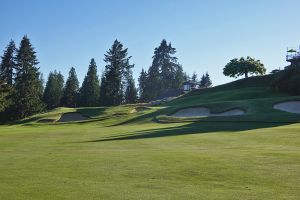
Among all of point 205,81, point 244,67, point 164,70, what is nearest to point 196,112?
point 244,67

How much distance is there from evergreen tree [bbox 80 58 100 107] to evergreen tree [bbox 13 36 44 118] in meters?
21.8

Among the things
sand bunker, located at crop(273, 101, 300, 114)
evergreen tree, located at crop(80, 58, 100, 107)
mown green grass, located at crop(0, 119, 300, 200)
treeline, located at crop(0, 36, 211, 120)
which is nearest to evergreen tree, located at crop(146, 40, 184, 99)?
treeline, located at crop(0, 36, 211, 120)

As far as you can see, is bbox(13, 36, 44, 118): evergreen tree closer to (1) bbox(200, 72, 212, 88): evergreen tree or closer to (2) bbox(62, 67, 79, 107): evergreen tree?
(2) bbox(62, 67, 79, 107): evergreen tree

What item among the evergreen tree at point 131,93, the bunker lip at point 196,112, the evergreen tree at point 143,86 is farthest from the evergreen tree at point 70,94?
the bunker lip at point 196,112

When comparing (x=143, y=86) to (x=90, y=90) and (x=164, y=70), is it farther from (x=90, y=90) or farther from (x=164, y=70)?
(x=90, y=90)

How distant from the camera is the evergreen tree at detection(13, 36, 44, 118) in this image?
9826cm

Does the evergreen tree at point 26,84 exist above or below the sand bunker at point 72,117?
above

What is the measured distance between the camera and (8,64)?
10838 centimetres

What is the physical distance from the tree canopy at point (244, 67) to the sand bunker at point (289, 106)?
4925 centimetres

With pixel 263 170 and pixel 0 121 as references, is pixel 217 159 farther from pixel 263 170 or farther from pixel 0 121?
pixel 0 121

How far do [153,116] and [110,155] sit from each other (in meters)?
34.3

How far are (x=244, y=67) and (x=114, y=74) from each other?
37.2 metres

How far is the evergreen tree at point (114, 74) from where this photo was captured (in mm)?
120062

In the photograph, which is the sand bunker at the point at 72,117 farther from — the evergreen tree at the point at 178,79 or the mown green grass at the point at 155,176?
the evergreen tree at the point at 178,79
